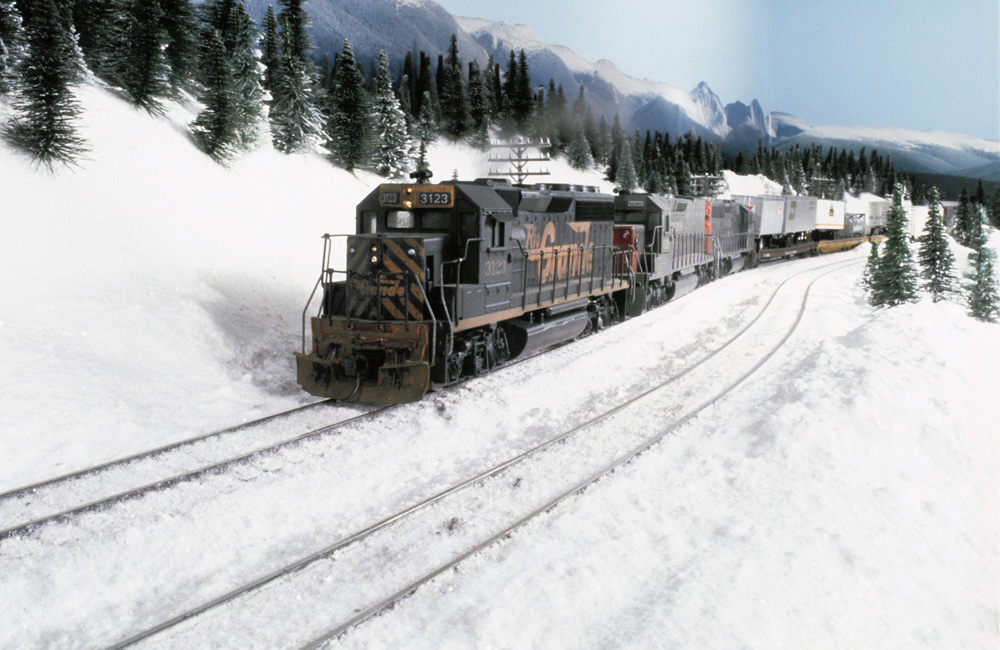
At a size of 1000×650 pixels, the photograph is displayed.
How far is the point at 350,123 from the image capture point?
32312 millimetres

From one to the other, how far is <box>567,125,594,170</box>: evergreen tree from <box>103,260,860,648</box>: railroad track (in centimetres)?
5550

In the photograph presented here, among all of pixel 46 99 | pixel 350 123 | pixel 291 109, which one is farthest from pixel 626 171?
pixel 46 99

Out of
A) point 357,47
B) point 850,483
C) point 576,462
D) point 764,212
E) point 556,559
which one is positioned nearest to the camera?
point 556,559

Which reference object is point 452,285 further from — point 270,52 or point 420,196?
point 270,52

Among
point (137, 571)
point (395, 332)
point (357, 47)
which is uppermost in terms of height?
point (357, 47)

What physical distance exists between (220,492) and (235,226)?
13.1 m

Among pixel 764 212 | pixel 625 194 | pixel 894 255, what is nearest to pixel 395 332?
pixel 625 194

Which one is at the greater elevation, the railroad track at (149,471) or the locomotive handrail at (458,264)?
the locomotive handrail at (458,264)

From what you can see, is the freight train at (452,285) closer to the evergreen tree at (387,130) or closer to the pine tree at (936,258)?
the pine tree at (936,258)

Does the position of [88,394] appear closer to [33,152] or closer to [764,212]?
[33,152]

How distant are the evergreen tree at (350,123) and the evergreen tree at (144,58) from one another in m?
9.79

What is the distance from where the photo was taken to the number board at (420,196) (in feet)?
35.0

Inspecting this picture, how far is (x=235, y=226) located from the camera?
61.8 feet

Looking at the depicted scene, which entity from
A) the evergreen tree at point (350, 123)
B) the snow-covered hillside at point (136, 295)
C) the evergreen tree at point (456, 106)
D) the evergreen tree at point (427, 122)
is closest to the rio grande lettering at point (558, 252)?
the snow-covered hillside at point (136, 295)
